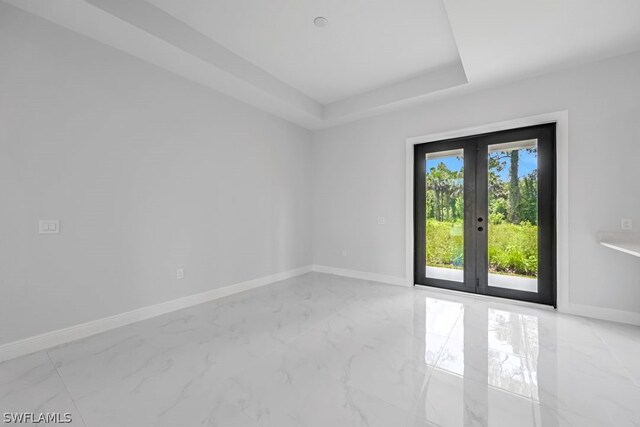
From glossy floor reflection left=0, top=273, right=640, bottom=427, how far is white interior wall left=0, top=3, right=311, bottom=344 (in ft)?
1.68

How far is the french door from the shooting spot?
333cm

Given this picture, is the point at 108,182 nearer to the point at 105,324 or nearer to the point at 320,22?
the point at 105,324

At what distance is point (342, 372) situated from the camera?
2.00m

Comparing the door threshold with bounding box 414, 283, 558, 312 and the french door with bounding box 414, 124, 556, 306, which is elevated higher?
the french door with bounding box 414, 124, 556, 306

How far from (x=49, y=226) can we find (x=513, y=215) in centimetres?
502

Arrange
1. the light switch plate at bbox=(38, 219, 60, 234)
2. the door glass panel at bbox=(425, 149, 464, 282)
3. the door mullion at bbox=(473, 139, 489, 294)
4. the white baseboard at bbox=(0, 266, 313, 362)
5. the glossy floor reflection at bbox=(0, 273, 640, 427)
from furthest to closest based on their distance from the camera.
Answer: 1. the door glass panel at bbox=(425, 149, 464, 282)
2. the door mullion at bbox=(473, 139, 489, 294)
3. the light switch plate at bbox=(38, 219, 60, 234)
4. the white baseboard at bbox=(0, 266, 313, 362)
5. the glossy floor reflection at bbox=(0, 273, 640, 427)

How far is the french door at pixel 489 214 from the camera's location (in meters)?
3.33

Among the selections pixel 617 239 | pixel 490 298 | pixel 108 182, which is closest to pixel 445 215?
pixel 490 298

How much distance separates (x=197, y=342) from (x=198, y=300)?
1.13m

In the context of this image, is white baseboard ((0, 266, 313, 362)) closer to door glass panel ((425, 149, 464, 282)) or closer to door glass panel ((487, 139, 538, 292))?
door glass panel ((425, 149, 464, 282))

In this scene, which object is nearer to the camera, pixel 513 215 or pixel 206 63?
pixel 206 63

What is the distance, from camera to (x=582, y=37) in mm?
2574

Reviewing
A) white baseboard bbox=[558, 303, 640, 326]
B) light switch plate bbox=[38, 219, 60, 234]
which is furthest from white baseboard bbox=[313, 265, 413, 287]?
light switch plate bbox=[38, 219, 60, 234]

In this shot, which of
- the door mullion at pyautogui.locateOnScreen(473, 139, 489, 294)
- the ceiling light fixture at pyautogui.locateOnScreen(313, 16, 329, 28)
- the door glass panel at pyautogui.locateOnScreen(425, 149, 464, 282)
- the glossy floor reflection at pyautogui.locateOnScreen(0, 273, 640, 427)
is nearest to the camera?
the glossy floor reflection at pyautogui.locateOnScreen(0, 273, 640, 427)
